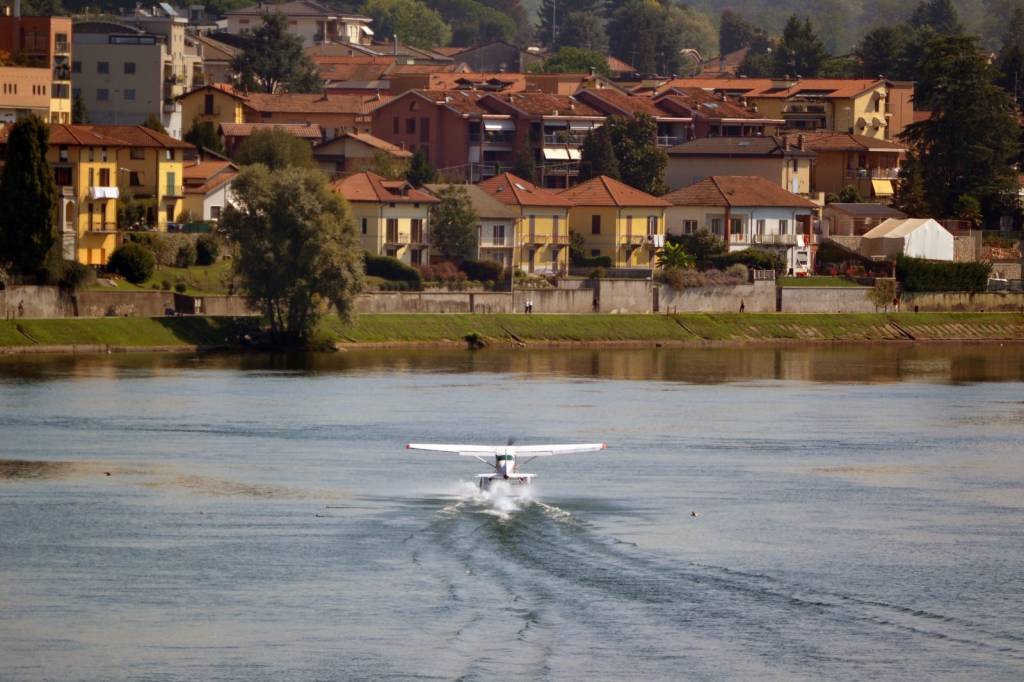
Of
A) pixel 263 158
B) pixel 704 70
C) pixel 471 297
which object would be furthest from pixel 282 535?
pixel 704 70

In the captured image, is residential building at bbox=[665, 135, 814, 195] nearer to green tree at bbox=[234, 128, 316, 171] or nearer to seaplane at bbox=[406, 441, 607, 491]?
green tree at bbox=[234, 128, 316, 171]

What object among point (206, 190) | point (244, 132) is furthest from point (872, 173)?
point (206, 190)

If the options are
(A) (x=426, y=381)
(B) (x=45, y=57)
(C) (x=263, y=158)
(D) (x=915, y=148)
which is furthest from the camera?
(D) (x=915, y=148)

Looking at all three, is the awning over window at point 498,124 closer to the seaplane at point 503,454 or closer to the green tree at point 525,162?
the green tree at point 525,162

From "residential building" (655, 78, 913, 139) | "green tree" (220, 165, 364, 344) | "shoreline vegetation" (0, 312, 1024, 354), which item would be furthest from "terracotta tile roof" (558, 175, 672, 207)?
"residential building" (655, 78, 913, 139)

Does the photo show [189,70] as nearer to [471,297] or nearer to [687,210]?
[687,210]

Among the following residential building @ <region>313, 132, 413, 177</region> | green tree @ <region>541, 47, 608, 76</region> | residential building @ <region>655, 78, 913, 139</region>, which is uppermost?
green tree @ <region>541, 47, 608, 76</region>

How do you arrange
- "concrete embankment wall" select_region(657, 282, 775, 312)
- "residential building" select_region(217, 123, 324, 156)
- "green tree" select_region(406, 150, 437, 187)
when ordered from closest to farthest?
"concrete embankment wall" select_region(657, 282, 775, 312), "green tree" select_region(406, 150, 437, 187), "residential building" select_region(217, 123, 324, 156)

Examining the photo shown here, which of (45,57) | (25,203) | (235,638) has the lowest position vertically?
(235,638)
